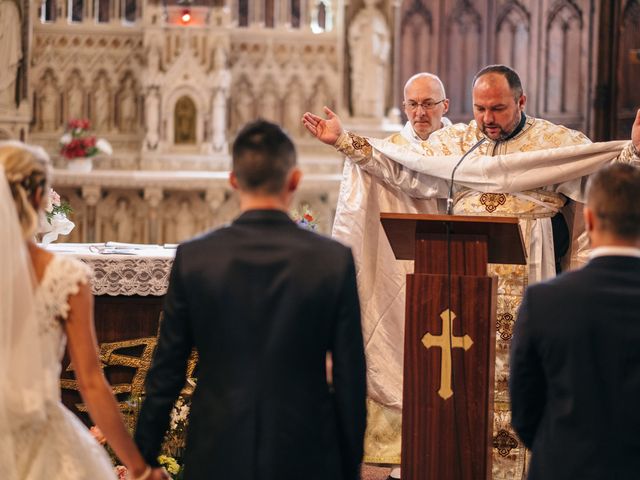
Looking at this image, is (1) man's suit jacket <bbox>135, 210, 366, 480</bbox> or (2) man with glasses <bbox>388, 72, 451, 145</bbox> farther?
(2) man with glasses <bbox>388, 72, 451, 145</bbox>

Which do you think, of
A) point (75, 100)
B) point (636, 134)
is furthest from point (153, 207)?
point (636, 134)

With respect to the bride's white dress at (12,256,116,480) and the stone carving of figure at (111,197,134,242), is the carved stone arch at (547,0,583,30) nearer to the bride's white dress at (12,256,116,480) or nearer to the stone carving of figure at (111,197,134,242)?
the stone carving of figure at (111,197,134,242)

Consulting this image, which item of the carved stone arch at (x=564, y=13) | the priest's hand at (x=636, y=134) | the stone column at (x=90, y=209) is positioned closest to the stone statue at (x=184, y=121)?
the stone column at (x=90, y=209)

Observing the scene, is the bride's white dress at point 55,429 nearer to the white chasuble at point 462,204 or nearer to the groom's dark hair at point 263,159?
the groom's dark hair at point 263,159

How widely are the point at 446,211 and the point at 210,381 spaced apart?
9.27ft

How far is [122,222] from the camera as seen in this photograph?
9406 millimetres

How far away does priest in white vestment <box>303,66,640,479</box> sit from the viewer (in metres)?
4.92

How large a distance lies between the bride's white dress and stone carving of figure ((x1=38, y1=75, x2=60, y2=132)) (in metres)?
7.02

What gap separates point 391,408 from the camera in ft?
17.8

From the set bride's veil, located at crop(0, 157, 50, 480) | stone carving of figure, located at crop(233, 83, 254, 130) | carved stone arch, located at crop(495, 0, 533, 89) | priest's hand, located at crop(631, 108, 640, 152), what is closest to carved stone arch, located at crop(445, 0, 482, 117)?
carved stone arch, located at crop(495, 0, 533, 89)

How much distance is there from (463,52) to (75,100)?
3.46 meters

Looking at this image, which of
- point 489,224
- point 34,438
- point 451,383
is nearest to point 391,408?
point 451,383

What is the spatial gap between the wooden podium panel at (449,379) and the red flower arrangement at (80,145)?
5.56 meters

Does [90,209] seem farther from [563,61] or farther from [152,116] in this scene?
[563,61]
